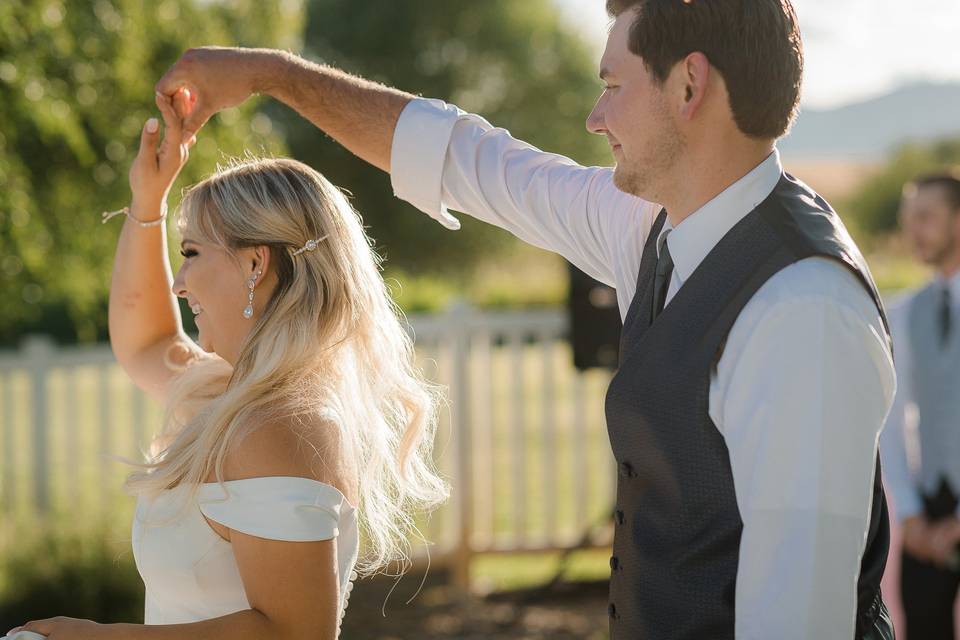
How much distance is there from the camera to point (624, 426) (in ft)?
5.07

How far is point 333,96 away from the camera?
2.13m

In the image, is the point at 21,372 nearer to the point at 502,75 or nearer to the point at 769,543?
the point at 769,543

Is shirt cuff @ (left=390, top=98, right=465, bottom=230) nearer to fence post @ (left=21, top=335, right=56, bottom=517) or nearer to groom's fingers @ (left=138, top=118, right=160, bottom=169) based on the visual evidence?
groom's fingers @ (left=138, top=118, right=160, bottom=169)

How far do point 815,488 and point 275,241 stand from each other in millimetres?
1021

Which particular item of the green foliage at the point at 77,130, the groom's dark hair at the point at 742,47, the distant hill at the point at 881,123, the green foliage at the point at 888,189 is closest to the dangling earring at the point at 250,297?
the groom's dark hair at the point at 742,47

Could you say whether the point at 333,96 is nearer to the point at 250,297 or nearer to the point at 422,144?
the point at 422,144

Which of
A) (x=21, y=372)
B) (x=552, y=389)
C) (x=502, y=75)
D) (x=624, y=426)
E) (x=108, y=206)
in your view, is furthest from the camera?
(x=502, y=75)

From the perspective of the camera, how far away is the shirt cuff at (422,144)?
6.81ft

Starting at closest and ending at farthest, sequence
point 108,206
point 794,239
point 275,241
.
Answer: point 794,239 → point 275,241 → point 108,206

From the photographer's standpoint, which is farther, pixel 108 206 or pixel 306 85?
pixel 108 206

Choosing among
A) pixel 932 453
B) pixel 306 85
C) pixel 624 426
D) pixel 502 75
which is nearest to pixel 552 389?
pixel 932 453

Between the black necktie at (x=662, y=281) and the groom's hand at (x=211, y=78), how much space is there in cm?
91

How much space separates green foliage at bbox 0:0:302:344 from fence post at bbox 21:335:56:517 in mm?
926

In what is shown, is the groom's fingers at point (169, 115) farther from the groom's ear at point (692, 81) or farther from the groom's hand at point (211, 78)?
the groom's ear at point (692, 81)
